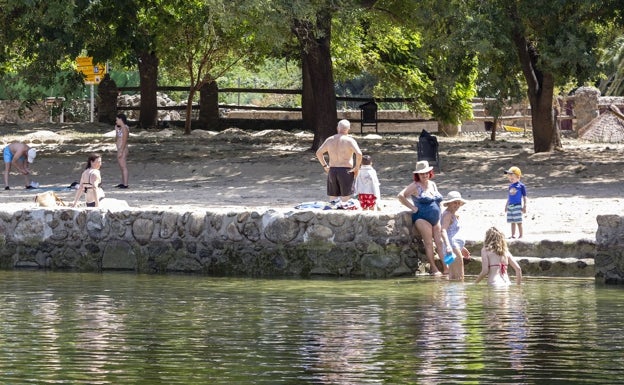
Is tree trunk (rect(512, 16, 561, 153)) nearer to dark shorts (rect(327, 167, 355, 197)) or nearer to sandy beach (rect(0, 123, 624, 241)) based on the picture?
sandy beach (rect(0, 123, 624, 241))

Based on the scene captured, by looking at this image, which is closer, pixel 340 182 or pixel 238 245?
pixel 238 245

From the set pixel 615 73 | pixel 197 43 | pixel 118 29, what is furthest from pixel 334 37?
pixel 615 73

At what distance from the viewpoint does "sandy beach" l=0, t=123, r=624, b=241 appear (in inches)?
819

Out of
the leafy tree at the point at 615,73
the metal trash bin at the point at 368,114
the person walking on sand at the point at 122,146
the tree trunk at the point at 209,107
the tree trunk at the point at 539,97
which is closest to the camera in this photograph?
the person walking on sand at the point at 122,146

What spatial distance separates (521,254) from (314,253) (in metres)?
2.57

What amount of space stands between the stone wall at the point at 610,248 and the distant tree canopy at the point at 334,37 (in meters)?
8.91

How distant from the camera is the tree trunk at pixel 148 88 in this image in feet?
122

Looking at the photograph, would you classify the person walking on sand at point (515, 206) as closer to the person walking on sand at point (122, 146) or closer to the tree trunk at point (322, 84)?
the person walking on sand at point (122, 146)

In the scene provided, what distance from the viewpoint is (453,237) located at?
662 inches

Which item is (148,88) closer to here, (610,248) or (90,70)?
(90,70)

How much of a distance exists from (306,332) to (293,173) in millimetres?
15440

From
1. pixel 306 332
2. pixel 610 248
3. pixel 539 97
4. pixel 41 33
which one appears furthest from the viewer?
pixel 539 97

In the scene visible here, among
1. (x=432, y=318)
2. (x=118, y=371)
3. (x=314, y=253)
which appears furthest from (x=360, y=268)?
(x=118, y=371)

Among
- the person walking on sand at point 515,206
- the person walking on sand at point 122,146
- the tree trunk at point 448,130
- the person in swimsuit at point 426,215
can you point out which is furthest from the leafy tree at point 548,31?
the tree trunk at point 448,130
